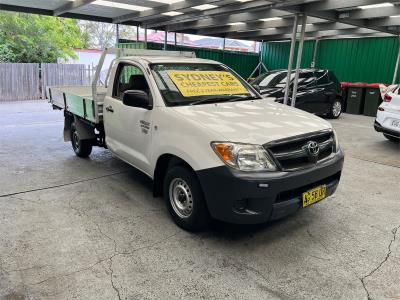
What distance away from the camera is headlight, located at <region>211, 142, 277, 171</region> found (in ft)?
8.92

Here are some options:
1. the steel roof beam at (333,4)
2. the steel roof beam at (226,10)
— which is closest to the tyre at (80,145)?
the steel roof beam at (226,10)

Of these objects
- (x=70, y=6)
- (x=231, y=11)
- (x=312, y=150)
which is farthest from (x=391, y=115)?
(x=70, y=6)

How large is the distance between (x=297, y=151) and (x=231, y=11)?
6.49 metres

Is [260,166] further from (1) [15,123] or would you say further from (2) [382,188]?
(1) [15,123]

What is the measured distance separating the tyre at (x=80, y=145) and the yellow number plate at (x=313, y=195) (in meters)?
3.88

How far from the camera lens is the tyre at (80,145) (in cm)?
560

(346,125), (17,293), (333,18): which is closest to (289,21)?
(333,18)

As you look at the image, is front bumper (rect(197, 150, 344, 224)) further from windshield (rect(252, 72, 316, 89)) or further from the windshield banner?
windshield (rect(252, 72, 316, 89))

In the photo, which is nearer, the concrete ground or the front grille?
the concrete ground

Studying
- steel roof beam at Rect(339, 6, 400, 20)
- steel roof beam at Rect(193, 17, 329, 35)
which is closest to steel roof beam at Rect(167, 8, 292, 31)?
steel roof beam at Rect(193, 17, 329, 35)

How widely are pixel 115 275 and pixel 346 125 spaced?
28.8 ft

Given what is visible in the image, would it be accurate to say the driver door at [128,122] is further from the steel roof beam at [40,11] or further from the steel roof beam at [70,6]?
the steel roof beam at [40,11]

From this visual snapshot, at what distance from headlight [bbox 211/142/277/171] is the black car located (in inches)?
261

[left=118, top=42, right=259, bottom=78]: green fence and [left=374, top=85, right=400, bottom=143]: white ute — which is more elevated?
[left=118, top=42, right=259, bottom=78]: green fence
